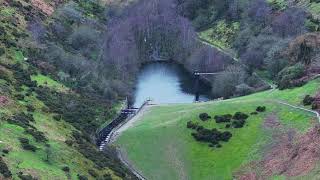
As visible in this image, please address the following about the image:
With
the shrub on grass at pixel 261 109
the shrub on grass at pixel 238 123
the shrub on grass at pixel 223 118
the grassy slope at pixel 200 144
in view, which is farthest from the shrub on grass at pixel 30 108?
the shrub on grass at pixel 261 109

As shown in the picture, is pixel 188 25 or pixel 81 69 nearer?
pixel 81 69

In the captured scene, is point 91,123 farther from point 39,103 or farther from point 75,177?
point 75,177

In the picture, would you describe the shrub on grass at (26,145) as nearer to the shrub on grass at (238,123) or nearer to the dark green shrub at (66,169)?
the dark green shrub at (66,169)

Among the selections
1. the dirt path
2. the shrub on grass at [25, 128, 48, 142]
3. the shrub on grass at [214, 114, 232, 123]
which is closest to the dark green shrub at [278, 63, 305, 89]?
the shrub on grass at [214, 114, 232, 123]

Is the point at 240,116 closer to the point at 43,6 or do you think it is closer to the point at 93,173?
the point at 93,173

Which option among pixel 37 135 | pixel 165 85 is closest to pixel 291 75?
pixel 37 135

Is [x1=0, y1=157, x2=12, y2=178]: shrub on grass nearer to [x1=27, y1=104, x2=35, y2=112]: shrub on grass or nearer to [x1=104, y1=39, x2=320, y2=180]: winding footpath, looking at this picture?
[x1=104, y1=39, x2=320, y2=180]: winding footpath

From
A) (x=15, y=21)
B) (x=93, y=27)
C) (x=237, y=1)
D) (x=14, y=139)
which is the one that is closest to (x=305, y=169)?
(x=14, y=139)
